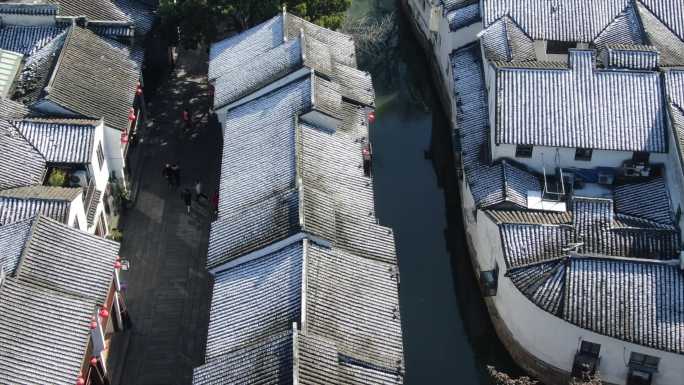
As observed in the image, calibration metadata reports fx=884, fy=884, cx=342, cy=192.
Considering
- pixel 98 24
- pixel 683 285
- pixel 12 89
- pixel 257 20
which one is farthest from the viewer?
pixel 257 20

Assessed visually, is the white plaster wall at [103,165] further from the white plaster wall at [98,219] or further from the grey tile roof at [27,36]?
the grey tile roof at [27,36]

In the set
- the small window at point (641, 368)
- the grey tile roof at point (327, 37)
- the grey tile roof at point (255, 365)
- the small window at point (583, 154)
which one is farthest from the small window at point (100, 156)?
the small window at point (641, 368)

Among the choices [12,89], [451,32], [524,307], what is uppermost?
[451,32]

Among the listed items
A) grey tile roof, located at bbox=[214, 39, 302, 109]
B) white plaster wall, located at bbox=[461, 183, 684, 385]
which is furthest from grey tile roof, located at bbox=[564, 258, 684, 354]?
grey tile roof, located at bbox=[214, 39, 302, 109]

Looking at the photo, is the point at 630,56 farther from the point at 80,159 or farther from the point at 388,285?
the point at 80,159

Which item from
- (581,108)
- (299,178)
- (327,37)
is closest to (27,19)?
(327,37)

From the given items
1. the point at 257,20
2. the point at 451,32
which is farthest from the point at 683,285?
the point at 257,20
